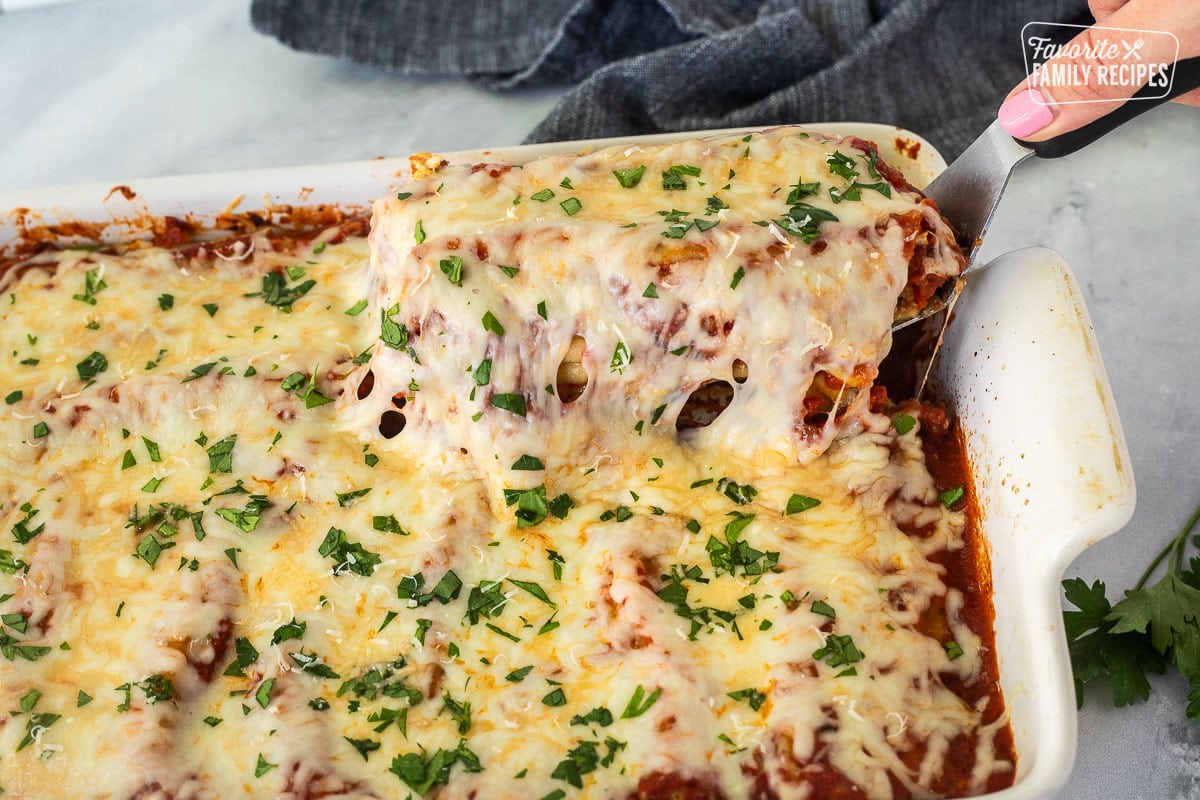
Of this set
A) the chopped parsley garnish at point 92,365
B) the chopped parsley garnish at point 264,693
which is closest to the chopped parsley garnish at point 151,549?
the chopped parsley garnish at point 264,693

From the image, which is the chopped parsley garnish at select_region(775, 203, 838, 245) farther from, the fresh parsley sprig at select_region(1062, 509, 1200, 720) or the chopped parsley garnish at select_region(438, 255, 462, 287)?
the fresh parsley sprig at select_region(1062, 509, 1200, 720)

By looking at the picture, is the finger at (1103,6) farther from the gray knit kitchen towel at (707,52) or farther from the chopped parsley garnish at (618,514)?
the chopped parsley garnish at (618,514)

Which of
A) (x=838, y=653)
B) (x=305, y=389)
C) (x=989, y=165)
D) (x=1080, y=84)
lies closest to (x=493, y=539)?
(x=305, y=389)

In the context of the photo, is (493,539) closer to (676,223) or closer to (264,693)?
(264,693)

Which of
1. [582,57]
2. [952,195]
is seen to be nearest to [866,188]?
[952,195]

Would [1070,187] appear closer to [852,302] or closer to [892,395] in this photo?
[892,395]

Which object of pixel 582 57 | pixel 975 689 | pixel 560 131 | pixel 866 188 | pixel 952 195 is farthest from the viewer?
pixel 582 57
